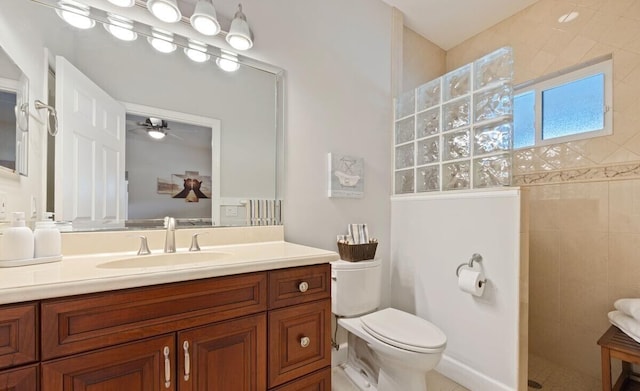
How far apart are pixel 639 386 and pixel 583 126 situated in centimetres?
161

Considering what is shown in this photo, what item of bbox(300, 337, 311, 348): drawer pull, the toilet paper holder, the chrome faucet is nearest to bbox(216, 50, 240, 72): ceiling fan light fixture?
the chrome faucet

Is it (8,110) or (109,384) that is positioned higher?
(8,110)

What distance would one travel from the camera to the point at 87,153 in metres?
1.24

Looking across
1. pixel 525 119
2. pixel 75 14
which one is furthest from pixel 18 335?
pixel 525 119

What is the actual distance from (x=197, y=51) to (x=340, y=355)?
2058 millimetres

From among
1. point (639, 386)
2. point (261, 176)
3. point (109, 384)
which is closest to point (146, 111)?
point (261, 176)

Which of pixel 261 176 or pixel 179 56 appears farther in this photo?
pixel 261 176

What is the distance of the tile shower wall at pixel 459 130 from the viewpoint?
1.59m

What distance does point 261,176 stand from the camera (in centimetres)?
167

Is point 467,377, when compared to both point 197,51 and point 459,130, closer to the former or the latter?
point 459,130

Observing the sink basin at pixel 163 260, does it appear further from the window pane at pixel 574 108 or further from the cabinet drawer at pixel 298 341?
the window pane at pixel 574 108

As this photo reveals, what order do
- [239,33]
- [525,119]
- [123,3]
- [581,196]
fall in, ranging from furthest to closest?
[525,119] < [581,196] < [239,33] < [123,3]

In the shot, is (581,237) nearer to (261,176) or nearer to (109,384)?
(261,176)

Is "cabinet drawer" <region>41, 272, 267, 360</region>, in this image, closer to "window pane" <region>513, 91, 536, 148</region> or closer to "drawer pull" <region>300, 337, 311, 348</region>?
"drawer pull" <region>300, 337, 311, 348</region>
